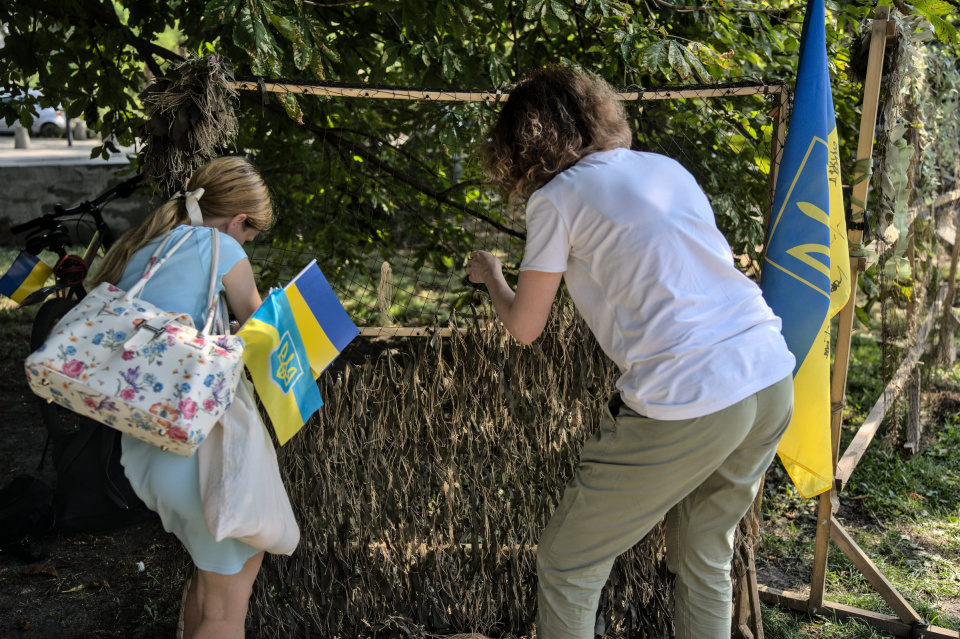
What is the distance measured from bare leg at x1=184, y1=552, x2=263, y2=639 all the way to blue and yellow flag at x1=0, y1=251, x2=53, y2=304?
2.61 metres

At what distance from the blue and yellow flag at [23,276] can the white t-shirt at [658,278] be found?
3.19 metres

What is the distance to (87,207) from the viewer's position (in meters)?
4.06

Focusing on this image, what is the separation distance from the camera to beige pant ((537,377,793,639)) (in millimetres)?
1589

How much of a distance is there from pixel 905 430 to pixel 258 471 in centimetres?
370

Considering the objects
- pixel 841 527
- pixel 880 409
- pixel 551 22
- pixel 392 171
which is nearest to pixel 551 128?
pixel 551 22

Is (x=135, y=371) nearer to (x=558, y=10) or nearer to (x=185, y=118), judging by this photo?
(x=185, y=118)

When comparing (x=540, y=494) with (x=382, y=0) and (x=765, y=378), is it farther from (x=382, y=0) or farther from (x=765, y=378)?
(x=382, y=0)

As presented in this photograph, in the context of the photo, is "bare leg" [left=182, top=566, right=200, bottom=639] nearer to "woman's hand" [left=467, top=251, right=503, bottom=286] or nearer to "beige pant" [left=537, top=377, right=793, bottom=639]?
"beige pant" [left=537, top=377, right=793, bottom=639]

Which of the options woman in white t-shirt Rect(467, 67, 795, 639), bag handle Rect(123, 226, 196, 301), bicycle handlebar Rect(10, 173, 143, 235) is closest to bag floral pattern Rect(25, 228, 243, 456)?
bag handle Rect(123, 226, 196, 301)

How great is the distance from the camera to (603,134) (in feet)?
5.48

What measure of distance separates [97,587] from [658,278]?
252cm

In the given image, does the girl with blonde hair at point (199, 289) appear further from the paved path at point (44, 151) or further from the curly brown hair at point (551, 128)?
the paved path at point (44, 151)

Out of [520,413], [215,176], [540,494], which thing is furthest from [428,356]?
[215,176]

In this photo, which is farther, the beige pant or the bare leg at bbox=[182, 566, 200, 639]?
the bare leg at bbox=[182, 566, 200, 639]
